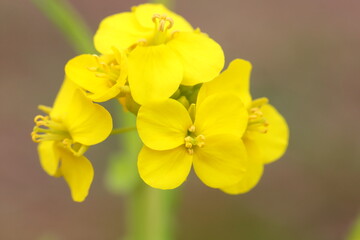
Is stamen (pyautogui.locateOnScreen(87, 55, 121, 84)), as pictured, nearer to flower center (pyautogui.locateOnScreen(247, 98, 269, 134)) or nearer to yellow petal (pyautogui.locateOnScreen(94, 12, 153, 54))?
yellow petal (pyautogui.locateOnScreen(94, 12, 153, 54))

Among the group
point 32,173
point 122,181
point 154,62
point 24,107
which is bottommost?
point 32,173

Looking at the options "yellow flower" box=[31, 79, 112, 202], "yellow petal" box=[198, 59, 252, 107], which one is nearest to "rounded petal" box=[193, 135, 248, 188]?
"yellow petal" box=[198, 59, 252, 107]

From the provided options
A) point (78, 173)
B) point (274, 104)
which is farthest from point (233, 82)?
point (274, 104)

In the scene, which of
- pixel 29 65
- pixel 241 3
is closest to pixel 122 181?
pixel 29 65

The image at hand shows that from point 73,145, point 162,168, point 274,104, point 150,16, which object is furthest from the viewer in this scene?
point 274,104

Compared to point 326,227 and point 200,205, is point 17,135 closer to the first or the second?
point 200,205

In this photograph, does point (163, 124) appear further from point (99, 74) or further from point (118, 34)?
point (118, 34)
